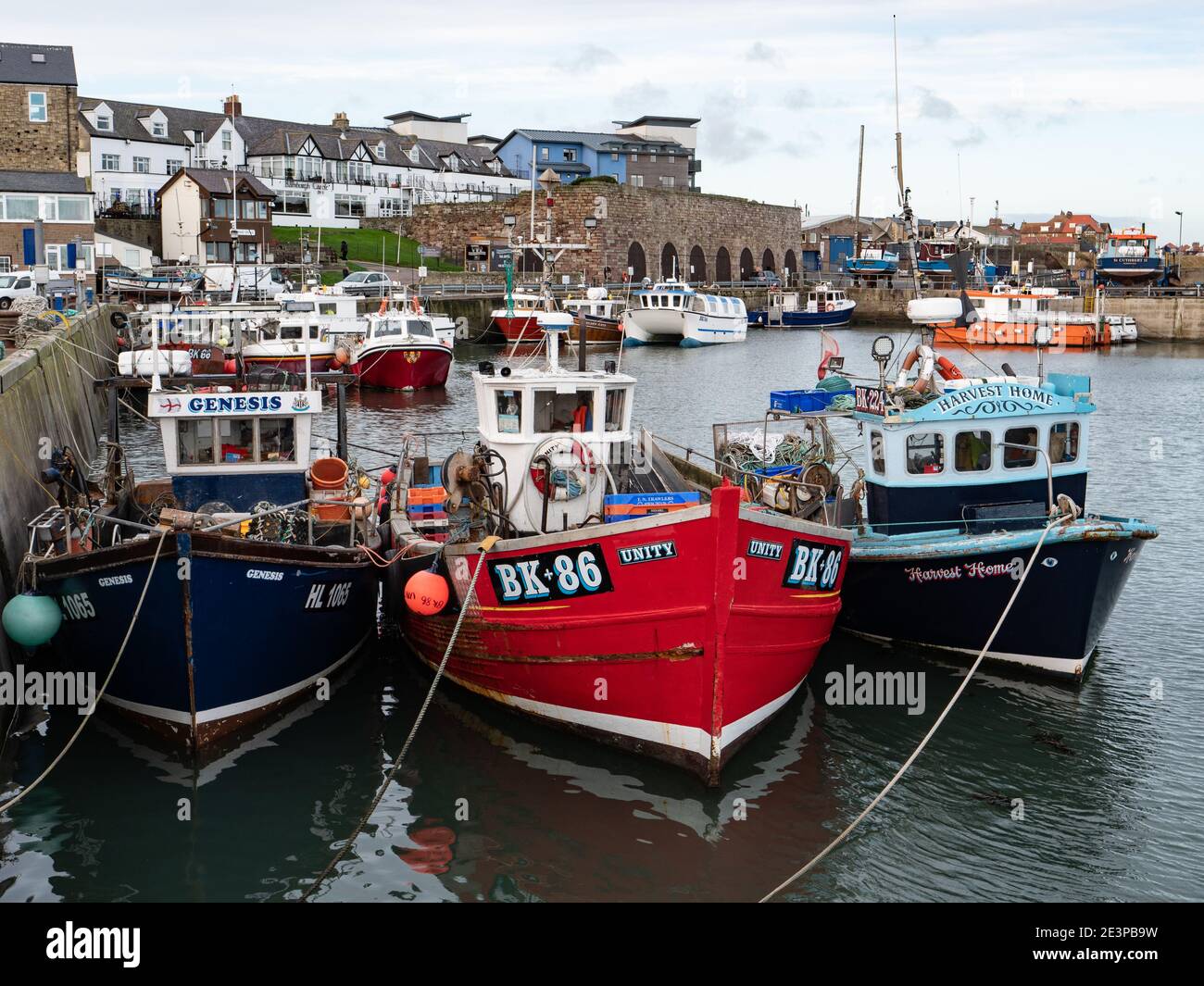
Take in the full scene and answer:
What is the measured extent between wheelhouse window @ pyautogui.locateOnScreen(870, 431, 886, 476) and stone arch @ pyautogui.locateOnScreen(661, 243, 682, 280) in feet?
232

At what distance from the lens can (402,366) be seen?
4191cm

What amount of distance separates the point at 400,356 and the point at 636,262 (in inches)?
1659

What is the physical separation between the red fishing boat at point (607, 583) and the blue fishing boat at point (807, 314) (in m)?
64.3

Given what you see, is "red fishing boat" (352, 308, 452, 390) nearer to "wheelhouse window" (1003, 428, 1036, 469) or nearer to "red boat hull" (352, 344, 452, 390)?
"red boat hull" (352, 344, 452, 390)

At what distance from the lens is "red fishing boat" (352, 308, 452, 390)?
41750 mm

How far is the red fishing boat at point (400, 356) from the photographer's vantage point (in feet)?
137

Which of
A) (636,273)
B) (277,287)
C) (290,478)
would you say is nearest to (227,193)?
(277,287)

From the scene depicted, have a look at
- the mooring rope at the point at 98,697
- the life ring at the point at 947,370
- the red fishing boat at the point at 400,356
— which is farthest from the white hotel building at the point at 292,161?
the mooring rope at the point at 98,697

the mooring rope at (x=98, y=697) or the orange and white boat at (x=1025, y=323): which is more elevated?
the orange and white boat at (x=1025, y=323)

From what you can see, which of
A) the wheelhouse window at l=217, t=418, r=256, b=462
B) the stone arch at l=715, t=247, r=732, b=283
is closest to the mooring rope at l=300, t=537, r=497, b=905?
the wheelhouse window at l=217, t=418, r=256, b=462

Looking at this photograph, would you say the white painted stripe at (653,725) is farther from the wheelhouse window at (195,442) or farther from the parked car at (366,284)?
the parked car at (366,284)

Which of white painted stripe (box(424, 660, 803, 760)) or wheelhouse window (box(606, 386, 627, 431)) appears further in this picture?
wheelhouse window (box(606, 386, 627, 431))

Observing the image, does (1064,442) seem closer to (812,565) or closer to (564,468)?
(812,565)
